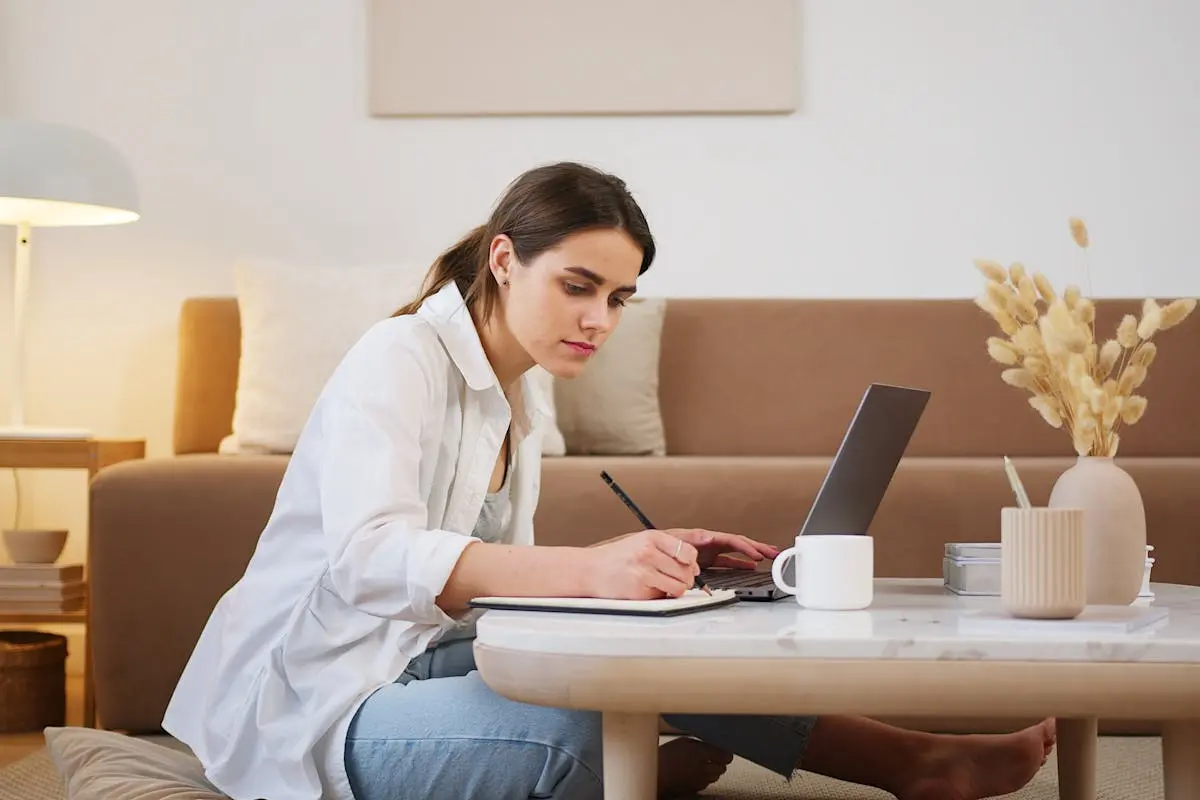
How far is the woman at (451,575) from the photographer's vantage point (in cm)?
125

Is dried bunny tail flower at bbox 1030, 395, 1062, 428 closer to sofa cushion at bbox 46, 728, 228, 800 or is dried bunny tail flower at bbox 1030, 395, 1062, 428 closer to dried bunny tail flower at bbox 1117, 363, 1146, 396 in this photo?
dried bunny tail flower at bbox 1117, 363, 1146, 396

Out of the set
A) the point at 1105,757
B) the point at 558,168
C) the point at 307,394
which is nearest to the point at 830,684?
the point at 558,168

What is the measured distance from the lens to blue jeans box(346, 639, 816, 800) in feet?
4.16

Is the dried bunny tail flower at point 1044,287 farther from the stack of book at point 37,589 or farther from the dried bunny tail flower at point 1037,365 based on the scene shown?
the stack of book at point 37,589

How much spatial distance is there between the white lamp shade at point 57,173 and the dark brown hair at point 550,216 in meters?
1.54

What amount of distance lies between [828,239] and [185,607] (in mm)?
1793

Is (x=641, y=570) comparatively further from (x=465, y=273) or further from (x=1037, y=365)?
(x=465, y=273)

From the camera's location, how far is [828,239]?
3369mm

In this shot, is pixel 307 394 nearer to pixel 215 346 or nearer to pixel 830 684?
pixel 215 346

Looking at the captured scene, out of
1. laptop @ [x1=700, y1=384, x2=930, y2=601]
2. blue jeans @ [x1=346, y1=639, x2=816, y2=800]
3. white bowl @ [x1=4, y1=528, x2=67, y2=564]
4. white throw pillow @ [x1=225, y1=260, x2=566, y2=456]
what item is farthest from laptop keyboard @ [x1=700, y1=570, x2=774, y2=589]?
white bowl @ [x1=4, y1=528, x2=67, y2=564]

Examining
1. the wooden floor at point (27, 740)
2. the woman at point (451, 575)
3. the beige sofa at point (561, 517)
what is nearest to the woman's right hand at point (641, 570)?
the woman at point (451, 575)

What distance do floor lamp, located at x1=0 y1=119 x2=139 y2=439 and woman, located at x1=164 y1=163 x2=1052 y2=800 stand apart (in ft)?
4.83

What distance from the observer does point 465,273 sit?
1638 mm

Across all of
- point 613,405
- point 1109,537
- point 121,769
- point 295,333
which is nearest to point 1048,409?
point 1109,537
